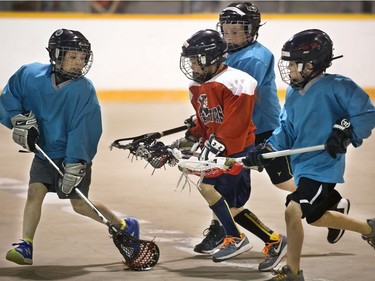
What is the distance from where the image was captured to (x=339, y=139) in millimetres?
5457

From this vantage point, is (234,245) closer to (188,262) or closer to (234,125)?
(188,262)

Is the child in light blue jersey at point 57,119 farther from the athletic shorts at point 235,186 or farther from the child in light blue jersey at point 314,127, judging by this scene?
the child in light blue jersey at point 314,127

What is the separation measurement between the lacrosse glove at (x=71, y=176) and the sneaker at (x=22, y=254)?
0.37 metres

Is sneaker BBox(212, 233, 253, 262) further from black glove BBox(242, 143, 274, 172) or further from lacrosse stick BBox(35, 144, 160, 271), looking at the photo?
black glove BBox(242, 143, 274, 172)

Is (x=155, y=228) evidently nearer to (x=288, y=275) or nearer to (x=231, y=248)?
(x=231, y=248)

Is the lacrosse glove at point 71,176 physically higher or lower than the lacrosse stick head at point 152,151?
lower

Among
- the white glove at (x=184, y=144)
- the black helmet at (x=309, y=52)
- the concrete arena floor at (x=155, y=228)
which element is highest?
the black helmet at (x=309, y=52)

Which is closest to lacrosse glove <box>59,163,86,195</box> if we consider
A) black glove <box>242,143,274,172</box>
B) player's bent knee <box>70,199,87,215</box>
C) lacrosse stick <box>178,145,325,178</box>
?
player's bent knee <box>70,199,87,215</box>

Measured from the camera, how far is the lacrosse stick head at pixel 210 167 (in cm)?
592

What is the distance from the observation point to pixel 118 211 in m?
7.80

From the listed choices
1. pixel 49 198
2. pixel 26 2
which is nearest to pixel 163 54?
pixel 26 2

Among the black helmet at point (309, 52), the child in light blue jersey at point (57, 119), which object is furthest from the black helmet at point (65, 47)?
the black helmet at point (309, 52)

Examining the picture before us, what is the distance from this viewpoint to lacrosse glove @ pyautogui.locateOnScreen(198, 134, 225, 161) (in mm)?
6059

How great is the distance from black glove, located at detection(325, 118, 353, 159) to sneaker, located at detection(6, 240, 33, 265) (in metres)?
1.79
